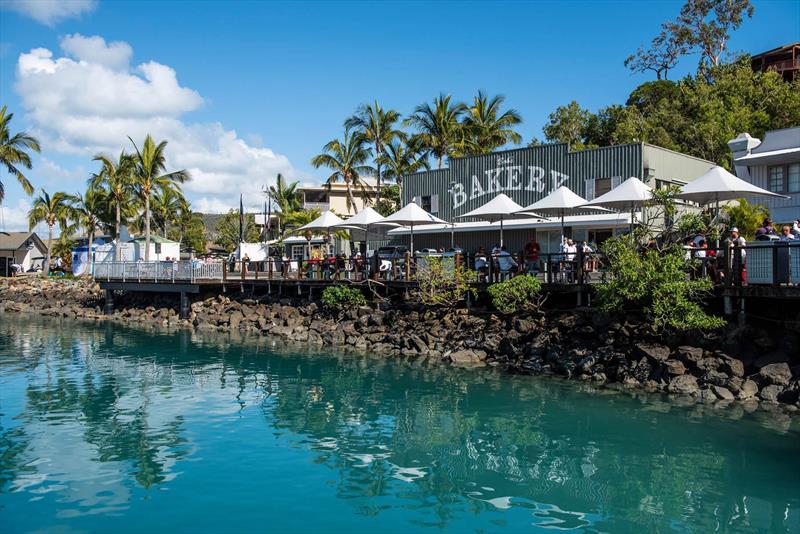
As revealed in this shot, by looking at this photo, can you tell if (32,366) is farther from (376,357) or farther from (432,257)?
(432,257)

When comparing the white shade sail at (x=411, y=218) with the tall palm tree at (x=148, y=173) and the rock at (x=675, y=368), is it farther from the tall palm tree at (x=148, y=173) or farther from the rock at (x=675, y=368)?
the tall palm tree at (x=148, y=173)

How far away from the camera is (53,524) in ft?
32.8

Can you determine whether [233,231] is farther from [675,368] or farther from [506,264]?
[675,368]

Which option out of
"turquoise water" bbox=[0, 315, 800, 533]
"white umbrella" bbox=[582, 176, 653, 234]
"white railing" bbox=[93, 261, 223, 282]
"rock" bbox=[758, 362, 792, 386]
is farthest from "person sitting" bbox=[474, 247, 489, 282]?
"white railing" bbox=[93, 261, 223, 282]

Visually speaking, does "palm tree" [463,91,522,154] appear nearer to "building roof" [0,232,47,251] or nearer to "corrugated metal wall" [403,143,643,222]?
"corrugated metal wall" [403,143,643,222]

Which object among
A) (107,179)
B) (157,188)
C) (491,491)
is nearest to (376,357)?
(491,491)

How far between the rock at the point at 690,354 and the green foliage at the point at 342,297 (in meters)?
14.3

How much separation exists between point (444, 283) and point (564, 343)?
19.2ft

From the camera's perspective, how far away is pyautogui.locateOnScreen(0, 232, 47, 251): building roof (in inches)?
2835

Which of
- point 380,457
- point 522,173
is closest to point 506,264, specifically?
point 522,173

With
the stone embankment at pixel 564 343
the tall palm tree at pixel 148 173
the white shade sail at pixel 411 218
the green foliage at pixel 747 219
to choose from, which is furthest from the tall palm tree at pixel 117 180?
the green foliage at pixel 747 219

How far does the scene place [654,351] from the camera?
19.0 meters

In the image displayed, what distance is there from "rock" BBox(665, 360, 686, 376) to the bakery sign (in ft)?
49.3

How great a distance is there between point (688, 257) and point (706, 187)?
7.12 ft
